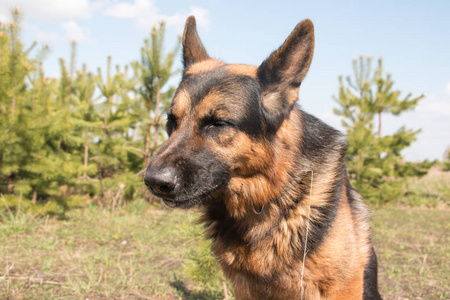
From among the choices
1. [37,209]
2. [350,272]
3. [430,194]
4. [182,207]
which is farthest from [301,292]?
[430,194]

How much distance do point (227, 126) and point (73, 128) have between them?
809cm

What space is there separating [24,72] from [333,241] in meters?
7.37

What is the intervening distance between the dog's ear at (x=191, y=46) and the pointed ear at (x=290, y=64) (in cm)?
90

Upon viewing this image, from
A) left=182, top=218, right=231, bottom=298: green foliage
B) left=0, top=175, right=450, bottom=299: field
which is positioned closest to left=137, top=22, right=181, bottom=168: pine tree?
left=0, top=175, right=450, bottom=299: field

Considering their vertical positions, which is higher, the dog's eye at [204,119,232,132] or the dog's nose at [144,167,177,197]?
the dog's eye at [204,119,232,132]

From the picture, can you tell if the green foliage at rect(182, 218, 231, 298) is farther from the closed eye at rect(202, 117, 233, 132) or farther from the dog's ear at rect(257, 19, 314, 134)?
the dog's ear at rect(257, 19, 314, 134)

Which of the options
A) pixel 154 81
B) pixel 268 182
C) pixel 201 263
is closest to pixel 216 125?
pixel 268 182

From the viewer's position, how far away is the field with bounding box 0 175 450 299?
404cm

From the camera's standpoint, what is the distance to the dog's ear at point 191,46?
3.32 metres

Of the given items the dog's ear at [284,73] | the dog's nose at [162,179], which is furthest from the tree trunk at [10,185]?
the dog's ear at [284,73]

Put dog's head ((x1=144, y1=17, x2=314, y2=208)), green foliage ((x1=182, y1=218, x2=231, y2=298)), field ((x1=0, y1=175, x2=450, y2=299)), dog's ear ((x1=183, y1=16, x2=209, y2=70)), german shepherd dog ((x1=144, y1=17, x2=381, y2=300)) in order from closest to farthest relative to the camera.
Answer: dog's head ((x1=144, y1=17, x2=314, y2=208)), german shepherd dog ((x1=144, y1=17, x2=381, y2=300)), dog's ear ((x1=183, y1=16, x2=209, y2=70)), green foliage ((x1=182, y1=218, x2=231, y2=298)), field ((x1=0, y1=175, x2=450, y2=299))

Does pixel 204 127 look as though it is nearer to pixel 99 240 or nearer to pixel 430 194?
pixel 99 240

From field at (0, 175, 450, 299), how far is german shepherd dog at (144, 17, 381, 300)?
1222 millimetres

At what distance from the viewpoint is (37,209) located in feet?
24.8
